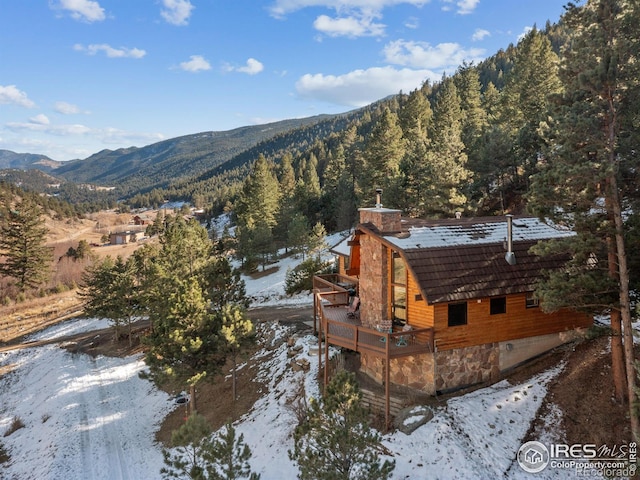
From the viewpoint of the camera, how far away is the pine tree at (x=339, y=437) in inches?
313

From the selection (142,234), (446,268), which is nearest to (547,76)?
(446,268)

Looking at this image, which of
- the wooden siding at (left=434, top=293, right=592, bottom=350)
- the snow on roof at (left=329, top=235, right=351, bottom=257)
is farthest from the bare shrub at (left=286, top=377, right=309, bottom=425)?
the snow on roof at (left=329, top=235, right=351, bottom=257)

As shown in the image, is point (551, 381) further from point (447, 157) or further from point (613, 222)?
point (447, 157)

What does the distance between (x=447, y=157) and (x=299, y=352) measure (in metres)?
17.8

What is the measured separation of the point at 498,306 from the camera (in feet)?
43.4

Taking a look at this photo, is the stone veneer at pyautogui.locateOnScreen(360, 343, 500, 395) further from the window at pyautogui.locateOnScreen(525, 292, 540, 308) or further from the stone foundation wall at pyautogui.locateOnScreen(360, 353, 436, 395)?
the window at pyautogui.locateOnScreen(525, 292, 540, 308)

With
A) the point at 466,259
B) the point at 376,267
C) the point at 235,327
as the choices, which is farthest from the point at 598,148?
the point at 235,327

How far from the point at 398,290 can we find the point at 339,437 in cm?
668

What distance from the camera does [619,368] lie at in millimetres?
10609

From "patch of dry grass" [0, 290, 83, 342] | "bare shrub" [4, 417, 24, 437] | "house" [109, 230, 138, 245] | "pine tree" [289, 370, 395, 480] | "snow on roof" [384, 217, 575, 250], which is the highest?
"snow on roof" [384, 217, 575, 250]

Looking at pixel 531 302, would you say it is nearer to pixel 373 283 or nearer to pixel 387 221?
pixel 373 283

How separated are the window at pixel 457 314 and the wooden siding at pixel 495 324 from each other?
12 centimetres

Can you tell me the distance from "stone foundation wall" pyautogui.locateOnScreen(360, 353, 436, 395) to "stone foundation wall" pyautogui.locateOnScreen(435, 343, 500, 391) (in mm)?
263

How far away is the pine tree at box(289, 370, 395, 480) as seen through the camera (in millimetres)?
7945
